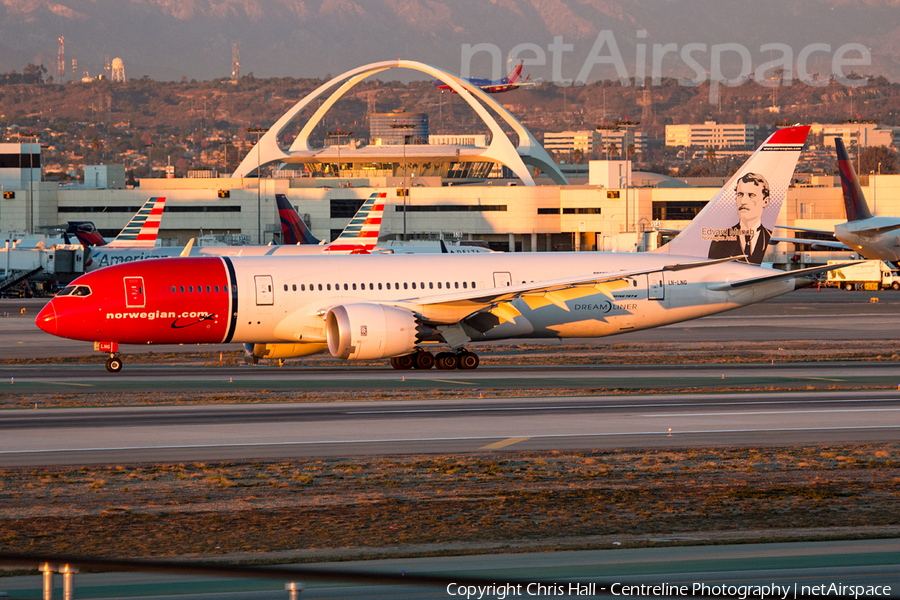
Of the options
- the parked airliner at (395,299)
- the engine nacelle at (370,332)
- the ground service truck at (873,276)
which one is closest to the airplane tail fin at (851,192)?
the ground service truck at (873,276)

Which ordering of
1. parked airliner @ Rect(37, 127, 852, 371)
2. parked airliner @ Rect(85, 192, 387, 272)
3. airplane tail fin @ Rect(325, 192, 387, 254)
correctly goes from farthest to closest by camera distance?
1. parked airliner @ Rect(85, 192, 387, 272)
2. airplane tail fin @ Rect(325, 192, 387, 254)
3. parked airliner @ Rect(37, 127, 852, 371)

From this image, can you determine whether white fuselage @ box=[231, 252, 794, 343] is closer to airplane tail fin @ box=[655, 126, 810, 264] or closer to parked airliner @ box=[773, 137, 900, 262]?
airplane tail fin @ box=[655, 126, 810, 264]

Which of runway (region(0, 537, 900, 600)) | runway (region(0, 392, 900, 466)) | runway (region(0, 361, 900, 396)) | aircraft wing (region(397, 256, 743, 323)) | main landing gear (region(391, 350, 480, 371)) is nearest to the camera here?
runway (region(0, 537, 900, 600))

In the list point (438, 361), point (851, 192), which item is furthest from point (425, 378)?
point (851, 192)

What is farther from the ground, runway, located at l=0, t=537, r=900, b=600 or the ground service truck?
the ground service truck

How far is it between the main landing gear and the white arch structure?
133 m

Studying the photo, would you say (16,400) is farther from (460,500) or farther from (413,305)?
(460,500)

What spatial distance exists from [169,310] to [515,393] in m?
12.5

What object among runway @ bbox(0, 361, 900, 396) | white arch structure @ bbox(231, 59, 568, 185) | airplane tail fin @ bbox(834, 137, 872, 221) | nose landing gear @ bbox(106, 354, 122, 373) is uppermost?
white arch structure @ bbox(231, 59, 568, 185)

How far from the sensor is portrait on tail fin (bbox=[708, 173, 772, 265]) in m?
42.0

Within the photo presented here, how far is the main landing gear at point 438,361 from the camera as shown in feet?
123

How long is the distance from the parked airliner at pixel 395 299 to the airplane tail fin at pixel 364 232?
89.8ft

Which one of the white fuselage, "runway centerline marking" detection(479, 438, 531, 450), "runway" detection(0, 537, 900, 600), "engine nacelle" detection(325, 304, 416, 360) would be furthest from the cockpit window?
"runway" detection(0, 537, 900, 600)

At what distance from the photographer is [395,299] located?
37750 millimetres
